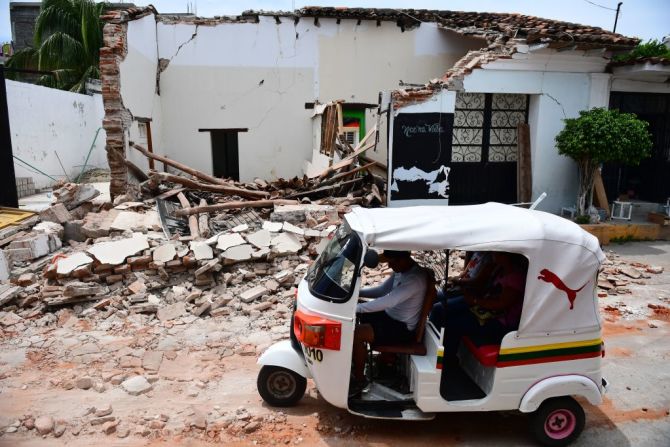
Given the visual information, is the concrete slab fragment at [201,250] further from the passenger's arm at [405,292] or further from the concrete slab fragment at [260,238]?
→ the passenger's arm at [405,292]

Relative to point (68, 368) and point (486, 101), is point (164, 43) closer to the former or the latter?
point (486, 101)

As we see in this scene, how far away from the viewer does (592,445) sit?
13.9ft

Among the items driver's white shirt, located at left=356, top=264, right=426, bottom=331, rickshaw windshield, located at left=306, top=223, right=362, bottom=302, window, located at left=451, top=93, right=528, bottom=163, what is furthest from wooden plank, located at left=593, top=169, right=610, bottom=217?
rickshaw windshield, located at left=306, top=223, right=362, bottom=302

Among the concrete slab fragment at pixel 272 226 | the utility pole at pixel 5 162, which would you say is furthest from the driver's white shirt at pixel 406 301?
the utility pole at pixel 5 162

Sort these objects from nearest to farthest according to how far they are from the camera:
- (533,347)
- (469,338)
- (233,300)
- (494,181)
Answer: (533,347), (469,338), (233,300), (494,181)

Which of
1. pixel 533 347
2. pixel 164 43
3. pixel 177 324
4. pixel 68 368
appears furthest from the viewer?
pixel 164 43

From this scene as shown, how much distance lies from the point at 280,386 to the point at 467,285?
2054mm

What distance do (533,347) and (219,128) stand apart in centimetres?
1349

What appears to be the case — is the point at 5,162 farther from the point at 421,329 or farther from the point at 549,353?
the point at 549,353

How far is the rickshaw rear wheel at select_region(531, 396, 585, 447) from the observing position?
163 inches

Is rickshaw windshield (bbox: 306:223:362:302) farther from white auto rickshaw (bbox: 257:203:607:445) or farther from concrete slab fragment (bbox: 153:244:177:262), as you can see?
concrete slab fragment (bbox: 153:244:177:262)

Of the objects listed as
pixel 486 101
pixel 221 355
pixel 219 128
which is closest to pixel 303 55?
pixel 219 128

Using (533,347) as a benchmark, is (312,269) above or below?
above

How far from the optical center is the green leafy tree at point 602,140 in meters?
10.1
